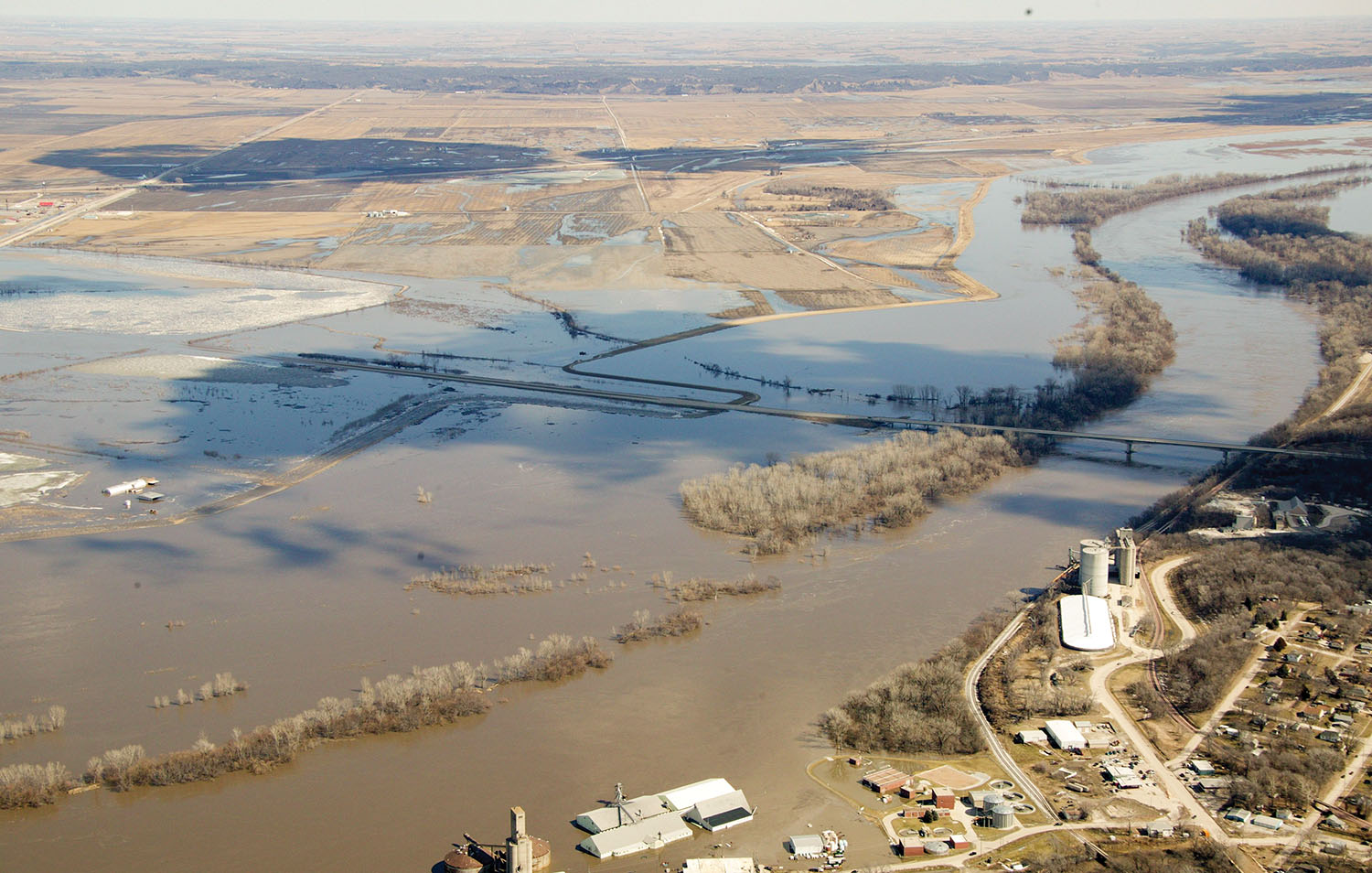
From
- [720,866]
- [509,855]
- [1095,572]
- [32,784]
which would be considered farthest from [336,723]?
[1095,572]

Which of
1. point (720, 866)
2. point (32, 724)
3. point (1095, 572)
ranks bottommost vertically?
point (720, 866)

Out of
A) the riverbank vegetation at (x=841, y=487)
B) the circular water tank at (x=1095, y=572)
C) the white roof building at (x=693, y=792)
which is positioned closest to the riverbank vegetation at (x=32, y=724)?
the white roof building at (x=693, y=792)

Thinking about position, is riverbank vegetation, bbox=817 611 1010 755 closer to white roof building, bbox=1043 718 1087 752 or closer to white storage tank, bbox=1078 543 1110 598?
white roof building, bbox=1043 718 1087 752

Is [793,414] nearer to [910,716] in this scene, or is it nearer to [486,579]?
[486,579]

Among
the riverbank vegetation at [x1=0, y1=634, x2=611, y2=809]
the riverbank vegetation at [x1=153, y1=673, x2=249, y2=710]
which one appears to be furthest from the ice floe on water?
the riverbank vegetation at [x1=0, y1=634, x2=611, y2=809]

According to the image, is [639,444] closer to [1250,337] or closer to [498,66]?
[1250,337]

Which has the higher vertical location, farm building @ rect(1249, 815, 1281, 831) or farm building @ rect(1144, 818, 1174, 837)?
farm building @ rect(1249, 815, 1281, 831)
